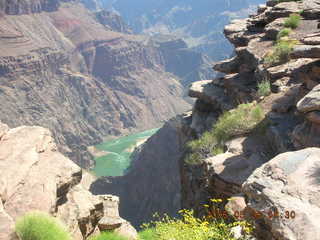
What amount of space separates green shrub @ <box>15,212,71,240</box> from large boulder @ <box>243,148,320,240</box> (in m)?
4.49

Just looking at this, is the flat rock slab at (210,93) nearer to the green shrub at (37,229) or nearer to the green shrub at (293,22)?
the green shrub at (293,22)

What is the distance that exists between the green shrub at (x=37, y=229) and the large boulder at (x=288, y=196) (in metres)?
4.49

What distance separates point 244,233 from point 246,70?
2049cm

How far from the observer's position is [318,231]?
5.97m

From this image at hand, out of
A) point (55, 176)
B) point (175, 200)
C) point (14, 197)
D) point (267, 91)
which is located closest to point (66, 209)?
point (55, 176)

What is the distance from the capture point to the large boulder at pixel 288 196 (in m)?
6.27

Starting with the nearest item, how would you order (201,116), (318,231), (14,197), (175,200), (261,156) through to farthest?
(318,231) → (14,197) → (261,156) → (201,116) → (175,200)

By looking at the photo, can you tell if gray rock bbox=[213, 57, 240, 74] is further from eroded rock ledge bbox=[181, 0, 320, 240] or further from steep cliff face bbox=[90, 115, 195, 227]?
steep cliff face bbox=[90, 115, 195, 227]

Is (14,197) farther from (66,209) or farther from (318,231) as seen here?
(318,231)

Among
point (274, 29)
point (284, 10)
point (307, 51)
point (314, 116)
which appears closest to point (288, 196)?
point (314, 116)

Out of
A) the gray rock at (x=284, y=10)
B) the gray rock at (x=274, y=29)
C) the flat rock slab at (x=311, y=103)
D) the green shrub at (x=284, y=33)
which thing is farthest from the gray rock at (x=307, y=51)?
the gray rock at (x=284, y=10)

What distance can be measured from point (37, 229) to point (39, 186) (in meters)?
2.93

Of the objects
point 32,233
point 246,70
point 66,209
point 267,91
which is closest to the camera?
point 32,233

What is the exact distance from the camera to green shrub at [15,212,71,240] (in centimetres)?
843
